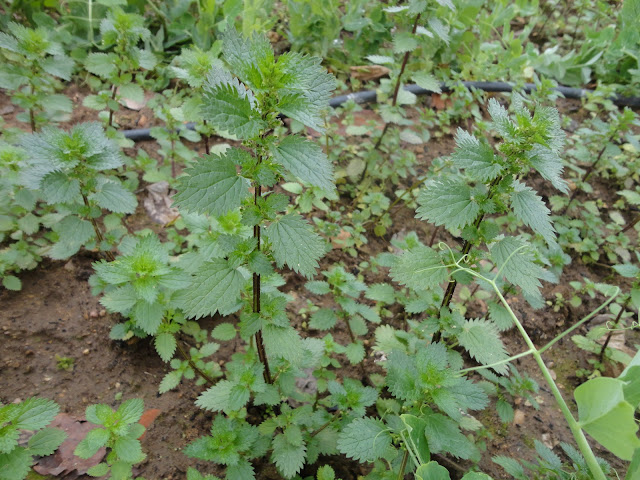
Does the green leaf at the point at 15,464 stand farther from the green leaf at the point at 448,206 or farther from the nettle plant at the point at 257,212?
the green leaf at the point at 448,206

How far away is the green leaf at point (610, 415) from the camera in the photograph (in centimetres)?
95

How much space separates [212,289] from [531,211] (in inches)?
46.7

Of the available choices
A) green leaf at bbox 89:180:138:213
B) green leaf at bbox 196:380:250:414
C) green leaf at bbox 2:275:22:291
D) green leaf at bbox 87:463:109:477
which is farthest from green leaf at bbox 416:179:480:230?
green leaf at bbox 2:275:22:291

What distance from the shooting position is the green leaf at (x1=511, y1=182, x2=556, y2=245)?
1.54m

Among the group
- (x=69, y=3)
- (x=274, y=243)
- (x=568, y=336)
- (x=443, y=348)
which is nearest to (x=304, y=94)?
(x=274, y=243)

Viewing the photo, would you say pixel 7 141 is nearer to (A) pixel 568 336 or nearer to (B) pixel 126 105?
(B) pixel 126 105

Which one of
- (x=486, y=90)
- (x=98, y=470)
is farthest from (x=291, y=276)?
(x=486, y=90)

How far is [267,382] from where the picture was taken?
1.89m

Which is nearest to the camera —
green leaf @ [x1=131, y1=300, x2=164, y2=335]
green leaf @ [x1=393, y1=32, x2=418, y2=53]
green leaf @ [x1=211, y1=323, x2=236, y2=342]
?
green leaf @ [x1=131, y1=300, x2=164, y2=335]

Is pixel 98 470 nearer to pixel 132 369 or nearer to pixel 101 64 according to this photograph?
pixel 132 369

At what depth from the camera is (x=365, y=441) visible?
154 centimetres

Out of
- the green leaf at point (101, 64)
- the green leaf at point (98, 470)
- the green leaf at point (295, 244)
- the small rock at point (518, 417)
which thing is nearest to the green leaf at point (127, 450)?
the green leaf at point (98, 470)

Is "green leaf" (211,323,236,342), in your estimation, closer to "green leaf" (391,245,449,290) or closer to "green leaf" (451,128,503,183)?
"green leaf" (391,245,449,290)

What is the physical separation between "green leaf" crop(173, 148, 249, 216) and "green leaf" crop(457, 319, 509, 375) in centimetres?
109
